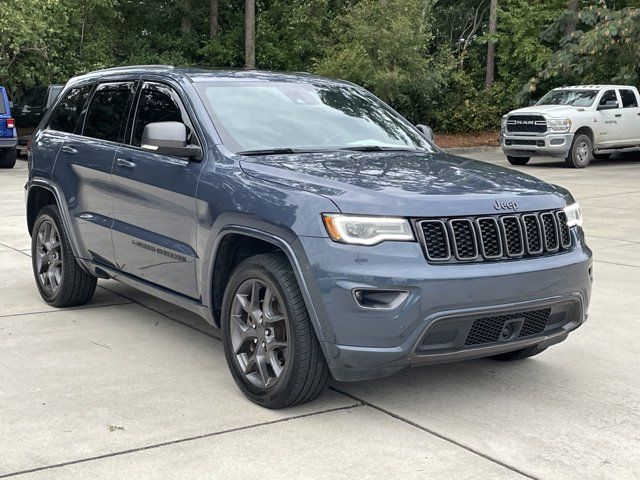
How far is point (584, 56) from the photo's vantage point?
95.1 feet

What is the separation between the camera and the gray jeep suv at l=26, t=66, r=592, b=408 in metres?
4.22

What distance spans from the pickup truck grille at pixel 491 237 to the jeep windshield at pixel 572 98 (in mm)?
18741

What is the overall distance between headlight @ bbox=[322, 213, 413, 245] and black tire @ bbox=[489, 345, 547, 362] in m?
1.50

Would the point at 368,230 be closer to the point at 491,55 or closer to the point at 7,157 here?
the point at 7,157

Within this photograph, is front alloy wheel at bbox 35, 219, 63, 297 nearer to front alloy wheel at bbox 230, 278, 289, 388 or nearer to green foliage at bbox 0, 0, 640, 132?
front alloy wheel at bbox 230, 278, 289, 388

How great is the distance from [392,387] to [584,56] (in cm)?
2620

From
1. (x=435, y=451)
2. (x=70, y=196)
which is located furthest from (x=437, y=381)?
(x=70, y=196)

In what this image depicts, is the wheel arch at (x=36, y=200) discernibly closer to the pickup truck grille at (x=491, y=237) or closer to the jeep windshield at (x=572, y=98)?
the pickup truck grille at (x=491, y=237)

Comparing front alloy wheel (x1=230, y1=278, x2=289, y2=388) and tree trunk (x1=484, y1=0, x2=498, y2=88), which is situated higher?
tree trunk (x1=484, y1=0, x2=498, y2=88)

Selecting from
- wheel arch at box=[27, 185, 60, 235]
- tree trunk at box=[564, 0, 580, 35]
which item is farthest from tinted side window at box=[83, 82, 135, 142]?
tree trunk at box=[564, 0, 580, 35]

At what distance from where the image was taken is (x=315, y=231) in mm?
4281

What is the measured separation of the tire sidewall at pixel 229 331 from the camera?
4.41m

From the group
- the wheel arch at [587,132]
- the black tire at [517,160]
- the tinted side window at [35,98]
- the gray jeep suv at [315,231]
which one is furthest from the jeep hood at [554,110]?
the gray jeep suv at [315,231]

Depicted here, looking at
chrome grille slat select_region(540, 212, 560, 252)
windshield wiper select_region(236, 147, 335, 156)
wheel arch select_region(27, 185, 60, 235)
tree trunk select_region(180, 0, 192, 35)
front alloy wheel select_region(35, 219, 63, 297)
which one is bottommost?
front alloy wheel select_region(35, 219, 63, 297)
